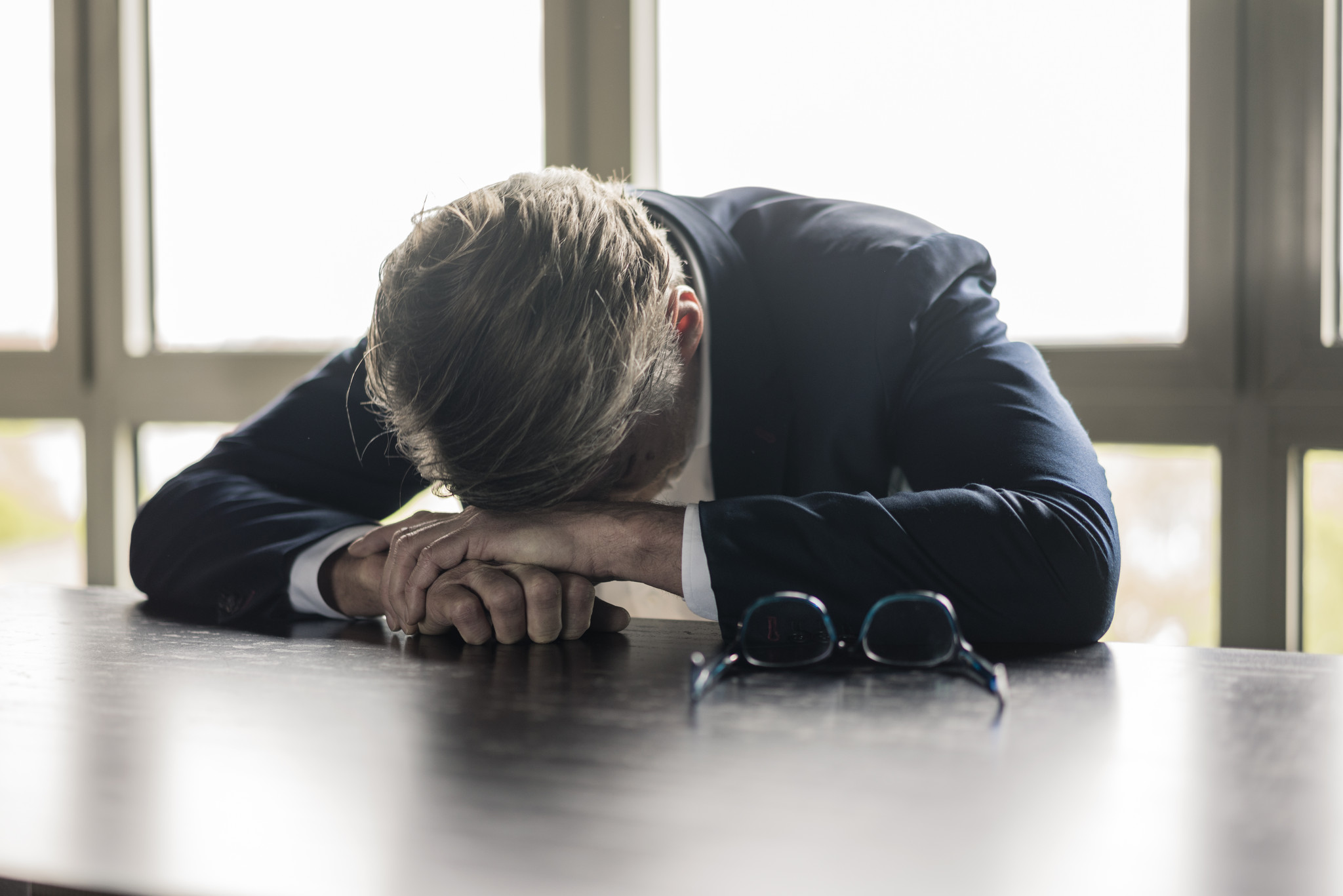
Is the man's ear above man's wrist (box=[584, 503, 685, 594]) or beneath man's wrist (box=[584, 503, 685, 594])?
above

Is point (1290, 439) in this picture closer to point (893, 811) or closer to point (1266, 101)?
point (1266, 101)

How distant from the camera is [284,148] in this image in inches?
101

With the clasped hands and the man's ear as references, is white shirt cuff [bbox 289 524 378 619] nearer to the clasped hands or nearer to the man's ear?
the clasped hands

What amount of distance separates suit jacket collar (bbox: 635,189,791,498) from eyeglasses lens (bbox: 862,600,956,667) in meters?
0.45

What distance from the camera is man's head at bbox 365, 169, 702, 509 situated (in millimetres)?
1021

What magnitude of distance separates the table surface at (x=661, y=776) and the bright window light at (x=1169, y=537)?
3.63ft

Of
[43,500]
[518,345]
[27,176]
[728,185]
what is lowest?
[43,500]

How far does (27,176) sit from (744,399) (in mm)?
2483

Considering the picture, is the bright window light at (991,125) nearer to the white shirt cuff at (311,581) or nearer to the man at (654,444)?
the man at (654,444)

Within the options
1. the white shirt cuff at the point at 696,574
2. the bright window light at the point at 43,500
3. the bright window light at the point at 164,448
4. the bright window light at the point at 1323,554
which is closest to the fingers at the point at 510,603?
the white shirt cuff at the point at 696,574

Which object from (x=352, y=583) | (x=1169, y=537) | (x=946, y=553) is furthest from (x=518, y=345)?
(x=1169, y=537)

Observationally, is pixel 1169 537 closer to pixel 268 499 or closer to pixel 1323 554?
pixel 1323 554

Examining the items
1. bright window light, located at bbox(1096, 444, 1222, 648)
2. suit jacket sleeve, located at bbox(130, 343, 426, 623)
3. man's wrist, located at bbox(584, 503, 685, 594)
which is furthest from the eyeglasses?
bright window light, located at bbox(1096, 444, 1222, 648)

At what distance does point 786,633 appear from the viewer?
0.91 meters
